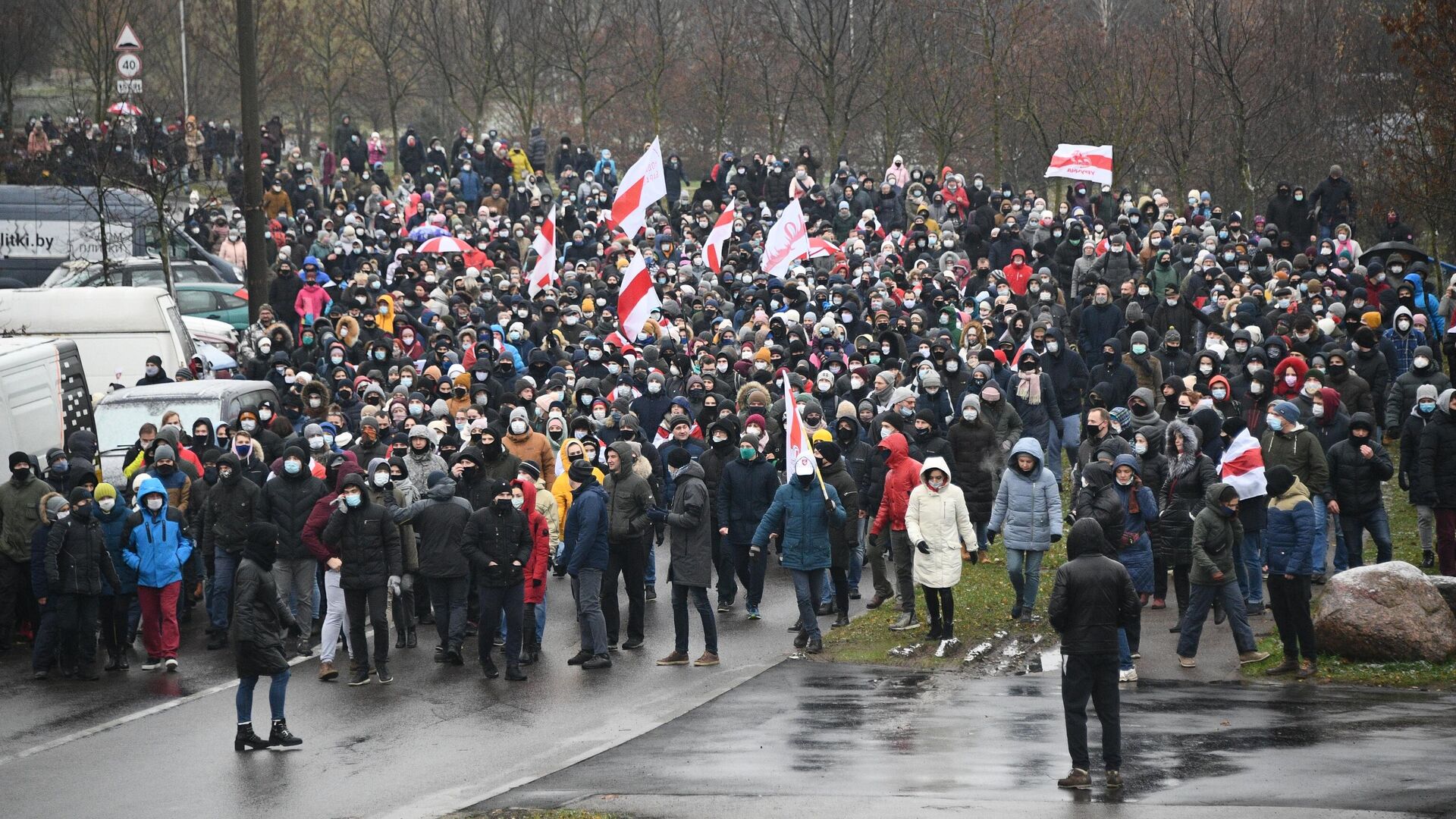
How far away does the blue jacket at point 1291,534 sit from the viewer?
13266mm

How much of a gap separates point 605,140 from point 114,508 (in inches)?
1666

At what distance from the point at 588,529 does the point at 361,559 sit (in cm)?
193

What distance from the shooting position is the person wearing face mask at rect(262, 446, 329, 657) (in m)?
15.3

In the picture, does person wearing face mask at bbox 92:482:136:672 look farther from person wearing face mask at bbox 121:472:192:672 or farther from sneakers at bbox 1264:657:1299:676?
sneakers at bbox 1264:657:1299:676

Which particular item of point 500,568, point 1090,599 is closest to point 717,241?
point 500,568

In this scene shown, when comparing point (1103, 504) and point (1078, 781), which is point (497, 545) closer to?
point (1103, 504)

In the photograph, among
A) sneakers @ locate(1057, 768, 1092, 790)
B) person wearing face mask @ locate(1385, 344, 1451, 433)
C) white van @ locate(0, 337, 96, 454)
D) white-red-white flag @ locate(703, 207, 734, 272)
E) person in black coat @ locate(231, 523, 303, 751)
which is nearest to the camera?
sneakers @ locate(1057, 768, 1092, 790)

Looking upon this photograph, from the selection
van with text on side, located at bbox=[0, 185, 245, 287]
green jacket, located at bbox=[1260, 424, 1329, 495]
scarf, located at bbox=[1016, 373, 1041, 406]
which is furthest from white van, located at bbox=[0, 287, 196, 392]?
green jacket, located at bbox=[1260, 424, 1329, 495]

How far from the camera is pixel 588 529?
14.6 meters

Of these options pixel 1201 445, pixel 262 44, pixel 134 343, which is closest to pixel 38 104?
pixel 262 44

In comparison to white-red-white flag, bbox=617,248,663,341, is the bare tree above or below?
above

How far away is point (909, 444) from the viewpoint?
56.9 ft

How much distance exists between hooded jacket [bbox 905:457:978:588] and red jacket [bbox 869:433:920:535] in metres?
0.65

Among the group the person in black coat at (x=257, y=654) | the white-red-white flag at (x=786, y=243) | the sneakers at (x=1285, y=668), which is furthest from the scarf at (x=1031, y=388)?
the person in black coat at (x=257, y=654)
